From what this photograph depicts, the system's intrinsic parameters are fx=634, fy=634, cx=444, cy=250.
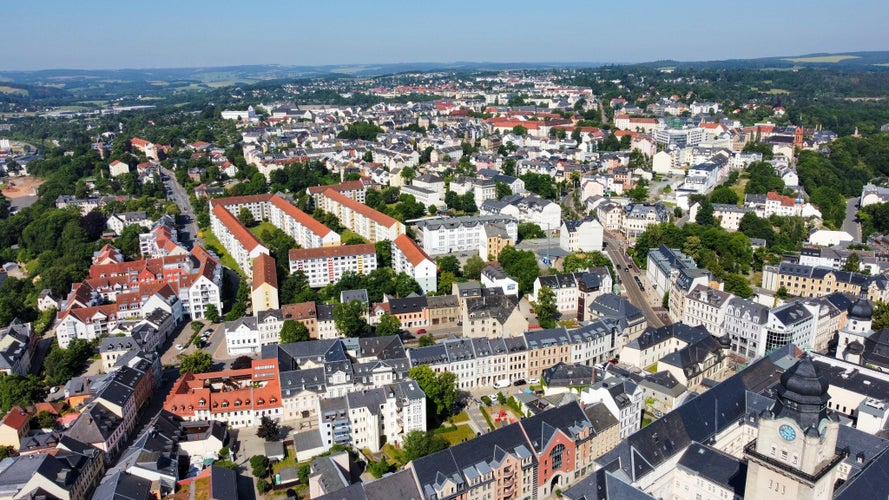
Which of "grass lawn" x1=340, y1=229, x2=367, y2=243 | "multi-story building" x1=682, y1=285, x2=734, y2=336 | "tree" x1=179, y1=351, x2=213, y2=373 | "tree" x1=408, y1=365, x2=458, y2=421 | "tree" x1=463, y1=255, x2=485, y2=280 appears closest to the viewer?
"tree" x1=408, y1=365, x2=458, y2=421

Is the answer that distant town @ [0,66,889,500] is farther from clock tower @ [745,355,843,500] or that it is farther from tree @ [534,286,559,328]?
tree @ [534,286,559,328]

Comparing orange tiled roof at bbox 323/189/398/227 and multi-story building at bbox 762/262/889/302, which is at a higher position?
orange tiled roof at bbox 323/189/398/227

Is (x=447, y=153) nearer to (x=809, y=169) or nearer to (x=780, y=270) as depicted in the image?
(x=809, y=169)

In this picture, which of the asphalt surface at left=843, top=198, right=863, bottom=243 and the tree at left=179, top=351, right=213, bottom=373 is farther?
the asphalt surface at left=843, top=198, right=863, bottom=243

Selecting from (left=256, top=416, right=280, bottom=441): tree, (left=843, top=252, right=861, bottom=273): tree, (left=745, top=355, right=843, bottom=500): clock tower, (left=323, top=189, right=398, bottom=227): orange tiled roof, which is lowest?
(left=256, top=416, right=280, bottom=441): tree

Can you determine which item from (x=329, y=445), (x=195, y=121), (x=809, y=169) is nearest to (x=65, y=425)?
(x=329, y=445)

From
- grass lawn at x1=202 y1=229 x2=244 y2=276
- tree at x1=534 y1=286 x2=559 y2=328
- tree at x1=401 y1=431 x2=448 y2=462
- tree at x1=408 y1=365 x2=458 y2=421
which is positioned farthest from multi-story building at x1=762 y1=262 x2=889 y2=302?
grass lawn at x1=202 y1=229 x2=244 y2=276
